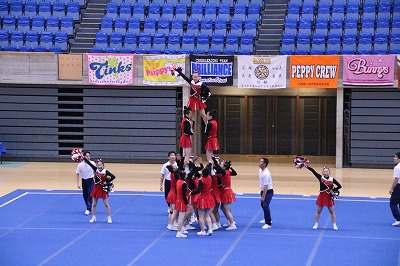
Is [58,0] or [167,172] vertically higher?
[58,0]

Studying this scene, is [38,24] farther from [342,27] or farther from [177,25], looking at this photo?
[342,27]

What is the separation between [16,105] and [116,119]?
4265mm

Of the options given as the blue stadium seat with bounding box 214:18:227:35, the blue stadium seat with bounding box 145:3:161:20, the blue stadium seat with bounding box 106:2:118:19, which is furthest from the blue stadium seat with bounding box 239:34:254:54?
the blue stadium seat with bounding box 106:2:118:19

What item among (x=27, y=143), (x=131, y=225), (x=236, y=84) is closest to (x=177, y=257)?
(x=131, y=225)

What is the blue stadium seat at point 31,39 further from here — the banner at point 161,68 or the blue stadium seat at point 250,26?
the blue stadium seat at point 250,26

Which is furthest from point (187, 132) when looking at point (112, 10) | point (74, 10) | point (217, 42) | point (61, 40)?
point (74, 10)

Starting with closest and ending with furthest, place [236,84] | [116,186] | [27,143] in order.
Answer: [116,186] → [236,84] → [27,143]

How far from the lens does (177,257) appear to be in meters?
17.0

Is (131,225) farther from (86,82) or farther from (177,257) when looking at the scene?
(86,82)

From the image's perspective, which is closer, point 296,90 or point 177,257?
point 177,257

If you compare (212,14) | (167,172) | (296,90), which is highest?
(212,14)

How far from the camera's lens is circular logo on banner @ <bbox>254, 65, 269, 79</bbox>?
1198 inches

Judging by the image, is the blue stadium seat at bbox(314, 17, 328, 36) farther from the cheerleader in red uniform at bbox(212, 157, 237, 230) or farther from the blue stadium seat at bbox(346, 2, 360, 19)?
the cheerleader in red uniform at bbox(212, 157, 237, 230)

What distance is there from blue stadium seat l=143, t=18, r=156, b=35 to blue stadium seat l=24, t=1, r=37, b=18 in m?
4.96
